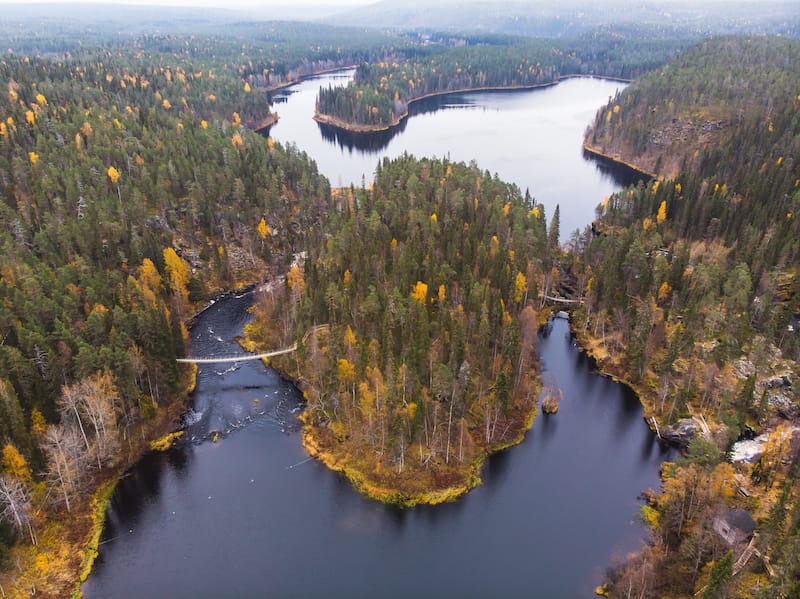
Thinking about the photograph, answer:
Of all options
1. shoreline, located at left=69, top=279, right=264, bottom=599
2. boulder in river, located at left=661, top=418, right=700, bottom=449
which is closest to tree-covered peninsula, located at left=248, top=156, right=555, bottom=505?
shoreline, located at left=69, top=279, right=264, bottom=599

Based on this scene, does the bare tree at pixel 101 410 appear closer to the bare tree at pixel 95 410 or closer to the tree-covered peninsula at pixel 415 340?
the bare tree at pixel 95 410

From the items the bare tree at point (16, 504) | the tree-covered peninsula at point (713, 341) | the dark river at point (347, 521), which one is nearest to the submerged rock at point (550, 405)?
the dark river at point (347, 521)

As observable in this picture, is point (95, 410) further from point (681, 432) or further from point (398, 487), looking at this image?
point (681, 432)

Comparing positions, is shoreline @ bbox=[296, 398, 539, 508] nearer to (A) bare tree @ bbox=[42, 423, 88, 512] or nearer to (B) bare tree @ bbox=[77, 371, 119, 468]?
(B) bare tree @ bbox=[77, 371, 119, 468]

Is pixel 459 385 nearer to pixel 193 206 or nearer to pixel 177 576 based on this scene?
pixel 177 576

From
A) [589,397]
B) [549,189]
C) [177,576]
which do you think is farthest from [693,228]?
[177,576]
